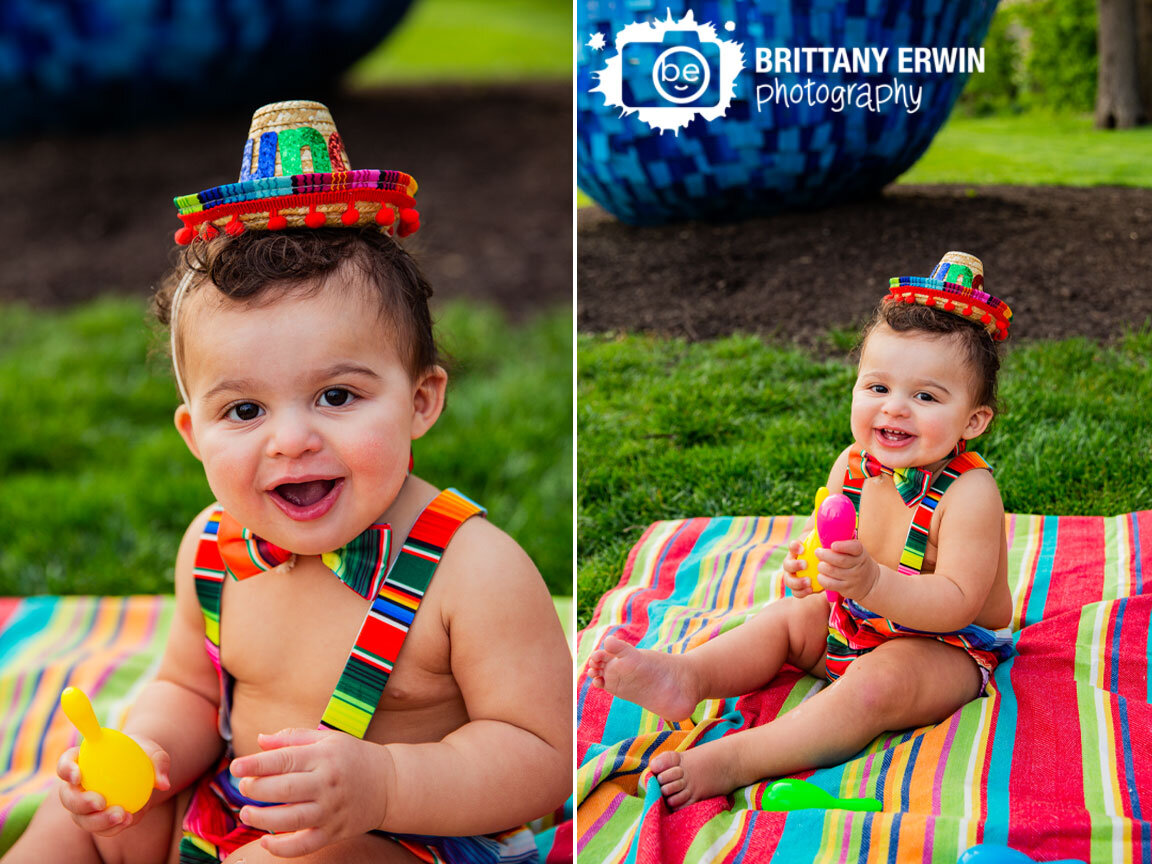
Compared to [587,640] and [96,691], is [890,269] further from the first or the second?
[96,691]

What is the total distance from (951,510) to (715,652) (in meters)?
0.35

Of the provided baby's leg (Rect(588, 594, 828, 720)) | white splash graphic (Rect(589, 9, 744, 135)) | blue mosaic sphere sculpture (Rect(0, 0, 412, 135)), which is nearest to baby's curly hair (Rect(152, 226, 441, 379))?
white splash graphic (Rect(589, 9, 744, 135))

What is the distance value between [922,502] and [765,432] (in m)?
0.21

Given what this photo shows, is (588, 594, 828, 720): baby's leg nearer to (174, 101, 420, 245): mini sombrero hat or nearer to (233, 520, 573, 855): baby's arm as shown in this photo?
(233, 520, 573, 855): baby's arm

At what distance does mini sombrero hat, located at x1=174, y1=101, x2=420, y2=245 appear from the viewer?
1395 millimetres

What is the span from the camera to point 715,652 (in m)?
1.54

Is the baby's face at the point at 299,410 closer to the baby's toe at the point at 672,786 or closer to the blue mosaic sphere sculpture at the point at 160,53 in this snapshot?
the baby's toe at the point at 672,786

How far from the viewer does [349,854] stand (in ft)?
4.65

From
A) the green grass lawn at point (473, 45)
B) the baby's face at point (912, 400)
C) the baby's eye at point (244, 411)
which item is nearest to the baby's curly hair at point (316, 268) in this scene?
the baby's eye at point (244, 411)

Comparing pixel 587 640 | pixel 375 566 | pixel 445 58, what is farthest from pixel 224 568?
pixel 445 58

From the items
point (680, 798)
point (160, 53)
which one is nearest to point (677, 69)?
Result: point (680, 798)

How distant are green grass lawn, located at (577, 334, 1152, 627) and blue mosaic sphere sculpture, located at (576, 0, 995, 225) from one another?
200mm

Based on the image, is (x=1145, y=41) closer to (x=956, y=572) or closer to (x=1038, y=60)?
(x=1038, y=60)

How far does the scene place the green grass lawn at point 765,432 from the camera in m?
1.43
